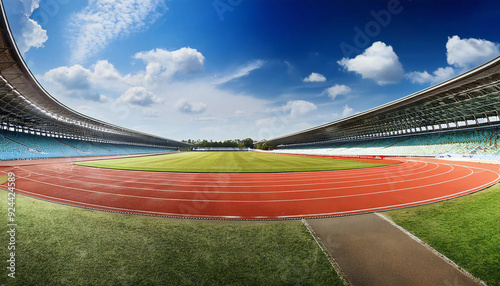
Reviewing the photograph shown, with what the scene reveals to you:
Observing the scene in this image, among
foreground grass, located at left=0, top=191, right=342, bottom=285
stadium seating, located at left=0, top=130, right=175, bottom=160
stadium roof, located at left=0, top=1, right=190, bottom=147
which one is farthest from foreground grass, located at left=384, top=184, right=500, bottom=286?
stadium seating, located at left=0, top=130, right=175, bottom=160

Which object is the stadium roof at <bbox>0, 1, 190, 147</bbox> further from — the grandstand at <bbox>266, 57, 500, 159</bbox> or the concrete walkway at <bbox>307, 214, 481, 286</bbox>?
the grandstand at <bbox>266, 57, 500, 159</bbox>

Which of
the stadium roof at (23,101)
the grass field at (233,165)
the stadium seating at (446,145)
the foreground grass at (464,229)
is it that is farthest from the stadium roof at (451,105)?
the stadium roof at (23,101)

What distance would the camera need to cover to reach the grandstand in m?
25.1

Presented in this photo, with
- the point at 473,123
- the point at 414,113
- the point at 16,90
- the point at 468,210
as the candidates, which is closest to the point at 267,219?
the point at 468,210

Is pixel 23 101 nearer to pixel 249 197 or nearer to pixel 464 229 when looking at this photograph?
pixel 249 197

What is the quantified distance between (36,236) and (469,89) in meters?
40.8

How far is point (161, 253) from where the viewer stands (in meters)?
4.88

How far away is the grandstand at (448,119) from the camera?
25078mm

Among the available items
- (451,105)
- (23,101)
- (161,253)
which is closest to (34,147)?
(23,101)

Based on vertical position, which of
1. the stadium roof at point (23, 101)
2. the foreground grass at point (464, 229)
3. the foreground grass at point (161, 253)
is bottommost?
the foreground grass at point (464, 229)

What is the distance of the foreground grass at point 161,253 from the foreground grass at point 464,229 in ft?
10.3

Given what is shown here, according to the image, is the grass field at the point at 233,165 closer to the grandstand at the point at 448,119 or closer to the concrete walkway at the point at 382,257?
the grandstand at the point at 448,119

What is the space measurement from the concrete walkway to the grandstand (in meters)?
23.6

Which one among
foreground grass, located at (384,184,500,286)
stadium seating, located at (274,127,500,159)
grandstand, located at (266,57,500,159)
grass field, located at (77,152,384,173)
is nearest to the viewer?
foreground grass, located at (384,184,500,286)
